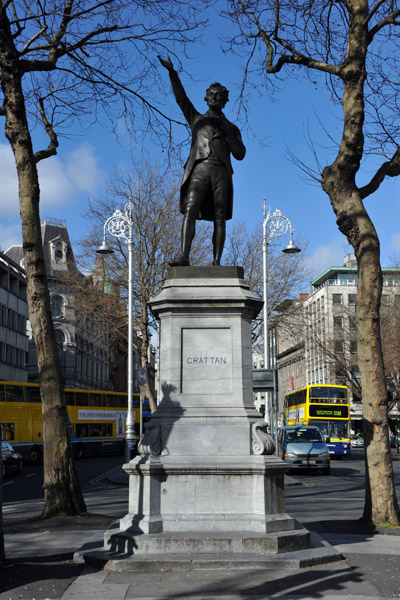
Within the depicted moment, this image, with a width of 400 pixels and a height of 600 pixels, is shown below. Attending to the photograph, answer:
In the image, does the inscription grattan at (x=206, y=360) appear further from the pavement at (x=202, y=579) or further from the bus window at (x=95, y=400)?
the bus window at (x=95, y=400)

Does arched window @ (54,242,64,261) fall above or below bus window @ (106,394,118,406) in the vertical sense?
above

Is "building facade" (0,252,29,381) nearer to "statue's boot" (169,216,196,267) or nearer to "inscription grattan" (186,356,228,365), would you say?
"statue's boot" (169,216,196,267)

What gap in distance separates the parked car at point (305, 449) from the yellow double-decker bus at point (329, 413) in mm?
10472

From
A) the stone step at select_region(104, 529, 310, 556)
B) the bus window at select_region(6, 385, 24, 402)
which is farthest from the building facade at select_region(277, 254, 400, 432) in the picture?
the stone step at select_region(104, 529, 310, 556)

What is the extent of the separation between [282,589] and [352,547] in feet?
7.70

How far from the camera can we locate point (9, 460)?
26953 millimetres

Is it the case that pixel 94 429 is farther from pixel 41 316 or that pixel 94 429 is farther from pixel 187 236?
pixel 187 236

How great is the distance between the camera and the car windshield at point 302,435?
27.9m

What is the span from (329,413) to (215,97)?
Answer: 1269 inches

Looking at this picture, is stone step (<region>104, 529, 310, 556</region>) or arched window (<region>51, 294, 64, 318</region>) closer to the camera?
stone step (<region>104, 529, 310, 556</region>)

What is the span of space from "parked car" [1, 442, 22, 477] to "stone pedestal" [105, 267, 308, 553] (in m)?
19.8

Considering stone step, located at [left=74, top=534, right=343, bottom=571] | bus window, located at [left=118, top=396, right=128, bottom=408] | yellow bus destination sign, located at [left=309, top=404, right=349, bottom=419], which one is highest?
bus window, located at [left=118, top=396, right=128, bottom=408]

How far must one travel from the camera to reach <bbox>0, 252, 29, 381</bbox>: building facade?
5803 centimetres

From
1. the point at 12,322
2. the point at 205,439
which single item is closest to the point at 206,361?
the point at 205,439
